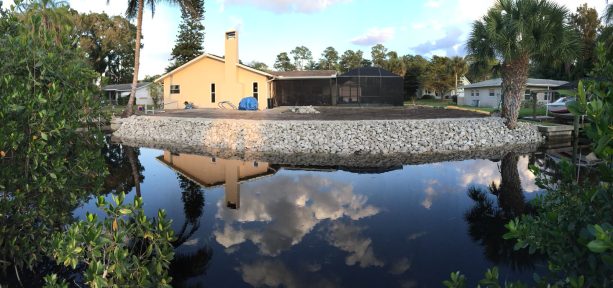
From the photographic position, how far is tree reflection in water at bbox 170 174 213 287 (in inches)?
212

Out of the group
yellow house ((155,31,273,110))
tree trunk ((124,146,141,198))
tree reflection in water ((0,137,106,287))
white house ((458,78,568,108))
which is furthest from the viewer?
white house ((458,78,568,108))

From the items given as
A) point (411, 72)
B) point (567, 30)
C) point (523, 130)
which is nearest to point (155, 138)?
point (523, 130)

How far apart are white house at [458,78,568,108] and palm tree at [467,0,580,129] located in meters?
18.9

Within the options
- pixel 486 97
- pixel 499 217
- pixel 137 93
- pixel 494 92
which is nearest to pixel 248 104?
pixel 499 217

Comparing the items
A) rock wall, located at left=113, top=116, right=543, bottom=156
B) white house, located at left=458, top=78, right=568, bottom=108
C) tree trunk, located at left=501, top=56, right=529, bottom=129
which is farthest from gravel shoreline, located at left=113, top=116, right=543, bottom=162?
white house, located at left=458, top=78, right=568, bottom=108

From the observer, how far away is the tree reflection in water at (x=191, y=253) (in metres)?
5.38

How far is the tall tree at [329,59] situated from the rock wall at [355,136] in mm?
55028

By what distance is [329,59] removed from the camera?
73.0 meters

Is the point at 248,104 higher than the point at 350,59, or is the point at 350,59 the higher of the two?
the point at 350,59

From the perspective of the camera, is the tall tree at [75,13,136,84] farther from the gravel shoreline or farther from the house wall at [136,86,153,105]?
the gravel shoreline

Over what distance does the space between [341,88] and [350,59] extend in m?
40.5

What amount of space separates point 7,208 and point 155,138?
17688 mm

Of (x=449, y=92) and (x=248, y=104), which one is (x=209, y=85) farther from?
(x=449, y=92)

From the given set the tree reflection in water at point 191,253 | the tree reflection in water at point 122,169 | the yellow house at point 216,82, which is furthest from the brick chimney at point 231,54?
the tree reflection in water at point 191,253
